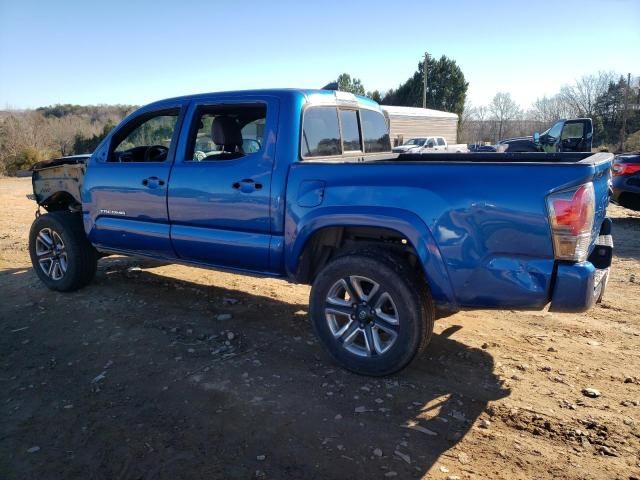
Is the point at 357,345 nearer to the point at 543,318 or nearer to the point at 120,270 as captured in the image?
the point at 543,318

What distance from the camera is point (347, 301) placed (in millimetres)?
3482

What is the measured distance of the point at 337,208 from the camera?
336cm

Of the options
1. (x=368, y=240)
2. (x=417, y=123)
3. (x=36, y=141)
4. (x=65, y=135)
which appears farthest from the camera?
(x=417, y=123)

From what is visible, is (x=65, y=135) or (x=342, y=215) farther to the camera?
(x=65, y=135)

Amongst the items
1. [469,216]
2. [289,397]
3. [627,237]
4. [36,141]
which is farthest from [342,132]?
[36,141]

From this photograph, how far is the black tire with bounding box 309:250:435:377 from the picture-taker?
3191mm

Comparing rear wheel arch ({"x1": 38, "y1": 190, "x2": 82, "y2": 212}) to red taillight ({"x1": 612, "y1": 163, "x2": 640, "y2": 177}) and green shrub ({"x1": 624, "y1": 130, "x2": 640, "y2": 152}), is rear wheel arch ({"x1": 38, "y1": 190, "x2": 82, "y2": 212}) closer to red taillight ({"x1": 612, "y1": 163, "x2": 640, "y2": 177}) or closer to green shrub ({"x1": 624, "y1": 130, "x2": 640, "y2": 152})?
red taillight ({"x1": 612, "y1": 163, "x2": 640, "y2": 177})

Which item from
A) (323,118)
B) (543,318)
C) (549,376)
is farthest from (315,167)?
(543,318)

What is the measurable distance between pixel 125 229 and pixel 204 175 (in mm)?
1224

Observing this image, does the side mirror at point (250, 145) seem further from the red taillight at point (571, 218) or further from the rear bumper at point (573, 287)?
the rear bumper at point (573, 287)

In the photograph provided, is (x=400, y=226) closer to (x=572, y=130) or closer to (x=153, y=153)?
(x=153, y=153)

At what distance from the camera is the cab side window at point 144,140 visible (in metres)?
4.75

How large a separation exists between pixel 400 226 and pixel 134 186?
2695mm

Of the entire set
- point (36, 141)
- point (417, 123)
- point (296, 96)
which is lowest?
point (296, 96)
